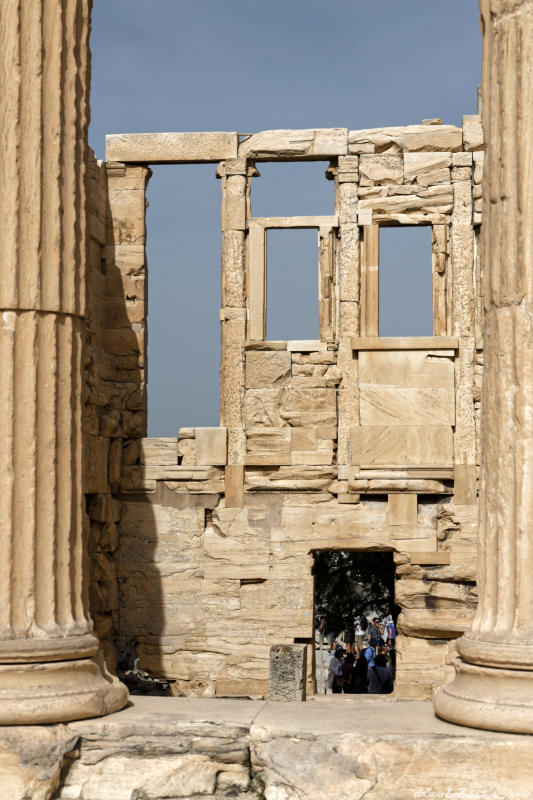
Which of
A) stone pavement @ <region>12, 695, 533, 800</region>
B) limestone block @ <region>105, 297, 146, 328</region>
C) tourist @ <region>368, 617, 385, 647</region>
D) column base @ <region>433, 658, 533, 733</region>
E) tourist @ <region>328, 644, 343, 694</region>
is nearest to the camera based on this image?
stone pavement @ <region>12, 695, 533, 800</region>

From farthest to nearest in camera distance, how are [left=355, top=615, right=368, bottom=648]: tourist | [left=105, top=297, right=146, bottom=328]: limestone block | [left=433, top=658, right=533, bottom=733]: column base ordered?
[left=355, top=615, right=368, bottom=648]: tourist → [left=105, top=297, right=146, bottom=328]: limestone block → [left=433, top=658, right=533, bottom=733]: column base

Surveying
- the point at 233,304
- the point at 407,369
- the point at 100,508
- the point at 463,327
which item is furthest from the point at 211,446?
the point at 463,327

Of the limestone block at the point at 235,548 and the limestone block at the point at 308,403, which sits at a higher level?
the limestone block at the point at 308,403

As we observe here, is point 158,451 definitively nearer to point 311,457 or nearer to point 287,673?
point 311,457

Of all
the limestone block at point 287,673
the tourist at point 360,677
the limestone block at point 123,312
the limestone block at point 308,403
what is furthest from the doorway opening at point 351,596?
the limestone block at point 123,312

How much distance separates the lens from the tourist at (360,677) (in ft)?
50.7

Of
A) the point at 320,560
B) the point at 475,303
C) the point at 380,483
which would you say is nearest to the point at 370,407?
the point at 380,483

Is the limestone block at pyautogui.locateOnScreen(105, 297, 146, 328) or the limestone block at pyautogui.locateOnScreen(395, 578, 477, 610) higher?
the limestone block at pyautogui.locateOnScreen(105, 297, 146, 328)

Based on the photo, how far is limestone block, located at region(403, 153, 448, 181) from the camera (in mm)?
13195

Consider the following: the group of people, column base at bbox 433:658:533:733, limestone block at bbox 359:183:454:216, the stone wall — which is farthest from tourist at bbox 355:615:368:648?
column base at bbox 433:658:533:733

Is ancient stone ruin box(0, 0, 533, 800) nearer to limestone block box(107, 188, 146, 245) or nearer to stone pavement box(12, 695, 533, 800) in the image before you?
limestone block box(107, 188, 146, 245)

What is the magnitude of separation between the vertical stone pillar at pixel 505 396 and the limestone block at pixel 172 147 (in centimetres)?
762

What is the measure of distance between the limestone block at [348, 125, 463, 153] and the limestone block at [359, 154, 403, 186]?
112 mm

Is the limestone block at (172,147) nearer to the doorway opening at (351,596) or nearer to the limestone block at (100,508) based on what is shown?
the limestone block at (100,508)
